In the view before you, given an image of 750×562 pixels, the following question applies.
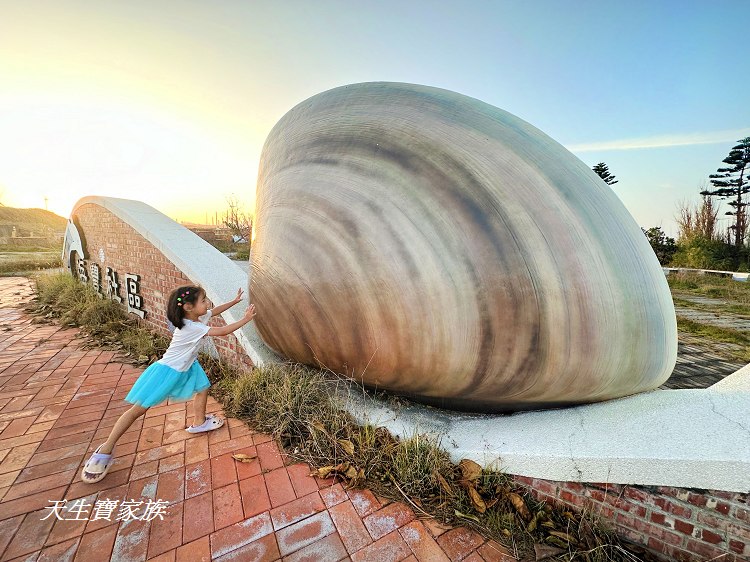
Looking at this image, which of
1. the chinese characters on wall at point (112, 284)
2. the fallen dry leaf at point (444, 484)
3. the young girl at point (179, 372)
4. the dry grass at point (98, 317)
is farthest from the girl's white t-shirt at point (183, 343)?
the chinese characters on wall at point (112, 284)

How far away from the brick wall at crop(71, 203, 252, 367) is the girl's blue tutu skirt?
0.66 meters

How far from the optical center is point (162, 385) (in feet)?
7.68

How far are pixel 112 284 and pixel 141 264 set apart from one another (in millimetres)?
1515

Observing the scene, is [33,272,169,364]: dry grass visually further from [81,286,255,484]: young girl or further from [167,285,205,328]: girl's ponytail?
[167,285,205,328]: girl's ponytail

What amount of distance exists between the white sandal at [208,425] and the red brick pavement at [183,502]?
5 cm

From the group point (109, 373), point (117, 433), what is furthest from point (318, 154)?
point (109, 373)

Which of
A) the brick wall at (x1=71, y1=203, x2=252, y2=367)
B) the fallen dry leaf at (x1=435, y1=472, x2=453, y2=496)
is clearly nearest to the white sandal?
the brick wall at (x1=71, y1=203, x2=252, y2=367)

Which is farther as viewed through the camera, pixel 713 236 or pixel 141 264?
pixel 713 236

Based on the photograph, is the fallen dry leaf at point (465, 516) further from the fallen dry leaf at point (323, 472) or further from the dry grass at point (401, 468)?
the fallen dry leaf at point (323, 472)

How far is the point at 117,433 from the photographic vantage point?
2199 millimetres

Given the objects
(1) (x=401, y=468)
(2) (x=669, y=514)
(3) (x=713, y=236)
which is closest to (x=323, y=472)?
(1) (x=401, y=468)

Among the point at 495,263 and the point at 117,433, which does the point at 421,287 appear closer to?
the point at 495,263

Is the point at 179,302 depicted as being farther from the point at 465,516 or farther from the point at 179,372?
the point at 465,516

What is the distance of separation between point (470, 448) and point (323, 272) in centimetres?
131
